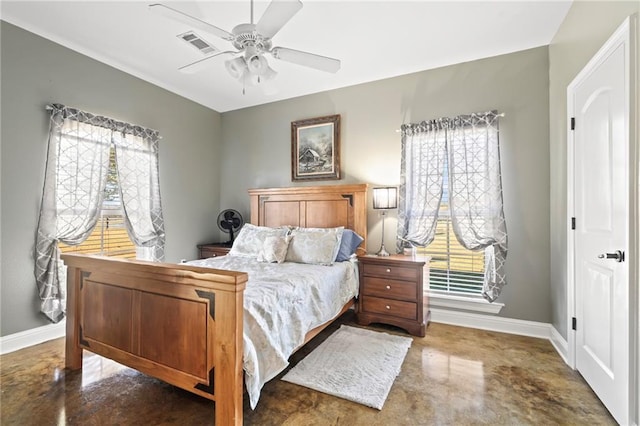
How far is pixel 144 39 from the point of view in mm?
2826

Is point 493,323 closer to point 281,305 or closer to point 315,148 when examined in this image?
point 281,305

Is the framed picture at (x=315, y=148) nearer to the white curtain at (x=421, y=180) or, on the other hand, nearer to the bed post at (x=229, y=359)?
the white curtain at (x=421, y=180)

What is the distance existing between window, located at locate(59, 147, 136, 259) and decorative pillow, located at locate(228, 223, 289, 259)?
1.35 m

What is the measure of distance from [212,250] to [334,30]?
3142mm

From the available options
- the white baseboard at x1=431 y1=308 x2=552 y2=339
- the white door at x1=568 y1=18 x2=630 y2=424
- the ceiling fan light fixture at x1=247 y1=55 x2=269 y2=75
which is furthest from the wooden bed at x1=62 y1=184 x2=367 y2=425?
the white door at x1=568 y1=18 x2=630 y2=424

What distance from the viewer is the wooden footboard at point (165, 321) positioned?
1480 mm

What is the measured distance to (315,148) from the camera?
400cm

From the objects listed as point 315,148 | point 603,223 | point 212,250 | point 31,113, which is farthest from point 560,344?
point 31,113

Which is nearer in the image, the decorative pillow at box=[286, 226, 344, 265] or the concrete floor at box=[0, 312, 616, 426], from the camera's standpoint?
the concrete floor at box=[0, 312, 616, 426]

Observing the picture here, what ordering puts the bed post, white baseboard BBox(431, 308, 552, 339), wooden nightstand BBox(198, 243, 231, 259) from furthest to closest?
A: wooden nightstand BBox(198, 243, 231, 259) < white baseboard BBox(431, 308, 552, 339) < the bed post

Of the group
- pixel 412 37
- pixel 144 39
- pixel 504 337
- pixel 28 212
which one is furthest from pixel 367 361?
pixel 144 39

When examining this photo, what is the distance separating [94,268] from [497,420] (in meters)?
2.82

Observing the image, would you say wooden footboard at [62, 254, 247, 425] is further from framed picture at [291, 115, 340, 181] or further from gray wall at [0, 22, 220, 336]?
framed picture at [291, 115, 340, 181]

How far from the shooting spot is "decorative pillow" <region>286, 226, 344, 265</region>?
117 inches
